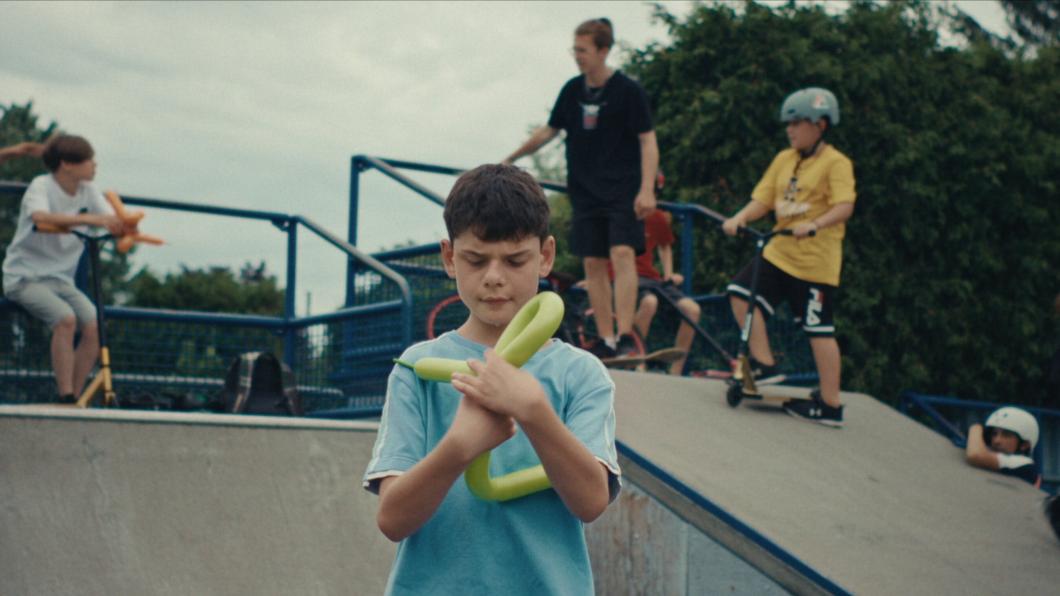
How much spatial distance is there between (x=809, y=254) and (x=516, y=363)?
5.15m

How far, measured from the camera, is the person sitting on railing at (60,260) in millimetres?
5883

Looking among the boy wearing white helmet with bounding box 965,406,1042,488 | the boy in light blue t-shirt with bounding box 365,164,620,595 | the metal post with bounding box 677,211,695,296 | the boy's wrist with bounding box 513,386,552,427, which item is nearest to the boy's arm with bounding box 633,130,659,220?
the metal post with bounding box 677,211,695,296

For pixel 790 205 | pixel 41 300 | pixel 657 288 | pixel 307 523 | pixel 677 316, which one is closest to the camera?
pixel 307 523

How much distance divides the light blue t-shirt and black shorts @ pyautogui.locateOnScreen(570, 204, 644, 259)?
4.50 meters

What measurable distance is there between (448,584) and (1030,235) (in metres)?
14.7

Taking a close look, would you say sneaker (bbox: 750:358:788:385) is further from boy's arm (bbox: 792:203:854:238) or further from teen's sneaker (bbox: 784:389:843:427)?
boy's arm (bbox: 792:203:854:238)

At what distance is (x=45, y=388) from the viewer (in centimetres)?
616

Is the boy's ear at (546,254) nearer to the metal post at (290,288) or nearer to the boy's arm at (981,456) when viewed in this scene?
the metal post at (290,288)

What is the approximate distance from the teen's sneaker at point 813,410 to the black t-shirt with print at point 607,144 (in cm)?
150

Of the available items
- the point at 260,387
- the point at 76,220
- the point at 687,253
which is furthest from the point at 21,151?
the point at 687,253

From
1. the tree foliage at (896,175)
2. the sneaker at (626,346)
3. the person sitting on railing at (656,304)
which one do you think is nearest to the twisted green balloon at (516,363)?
the sneaker at (626,346)

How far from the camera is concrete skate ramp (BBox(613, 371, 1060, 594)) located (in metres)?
4.41

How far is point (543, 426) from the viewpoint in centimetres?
166

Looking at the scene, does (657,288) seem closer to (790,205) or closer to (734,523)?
(790,205)
